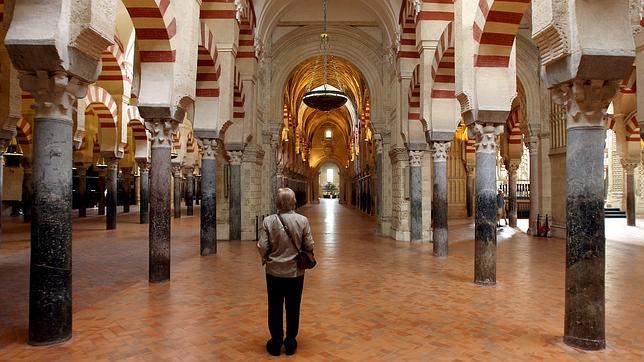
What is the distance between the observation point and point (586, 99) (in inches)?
124

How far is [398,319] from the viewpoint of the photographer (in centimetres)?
384

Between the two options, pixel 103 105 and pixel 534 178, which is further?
pixel 103 105

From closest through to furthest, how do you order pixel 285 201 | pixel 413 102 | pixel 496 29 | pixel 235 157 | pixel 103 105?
pixel 285 201 → pixel 496 29 → pixel 413 102 → pixel 235 157 → pixel 103 105

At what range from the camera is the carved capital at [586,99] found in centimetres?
313

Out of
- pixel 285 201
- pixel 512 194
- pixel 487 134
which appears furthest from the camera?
pixel 512 194

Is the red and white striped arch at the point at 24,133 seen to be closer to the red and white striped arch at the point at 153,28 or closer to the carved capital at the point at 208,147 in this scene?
the carved capital at the point at 208,147

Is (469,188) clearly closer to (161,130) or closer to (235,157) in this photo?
(235,157)

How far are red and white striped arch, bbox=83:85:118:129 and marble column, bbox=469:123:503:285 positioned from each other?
31.3 ft

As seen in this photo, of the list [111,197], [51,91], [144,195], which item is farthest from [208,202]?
[144,195]

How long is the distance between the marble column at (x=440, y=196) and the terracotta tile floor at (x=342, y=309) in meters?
0.29

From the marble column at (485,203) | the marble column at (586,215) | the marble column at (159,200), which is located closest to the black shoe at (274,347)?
the marble column at (586,215)

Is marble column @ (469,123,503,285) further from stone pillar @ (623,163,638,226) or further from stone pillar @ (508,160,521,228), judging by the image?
stone pillar @ (623,163,638,226)

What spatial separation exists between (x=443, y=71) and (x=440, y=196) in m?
2.02

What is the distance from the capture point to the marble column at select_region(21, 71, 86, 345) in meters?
3.18
